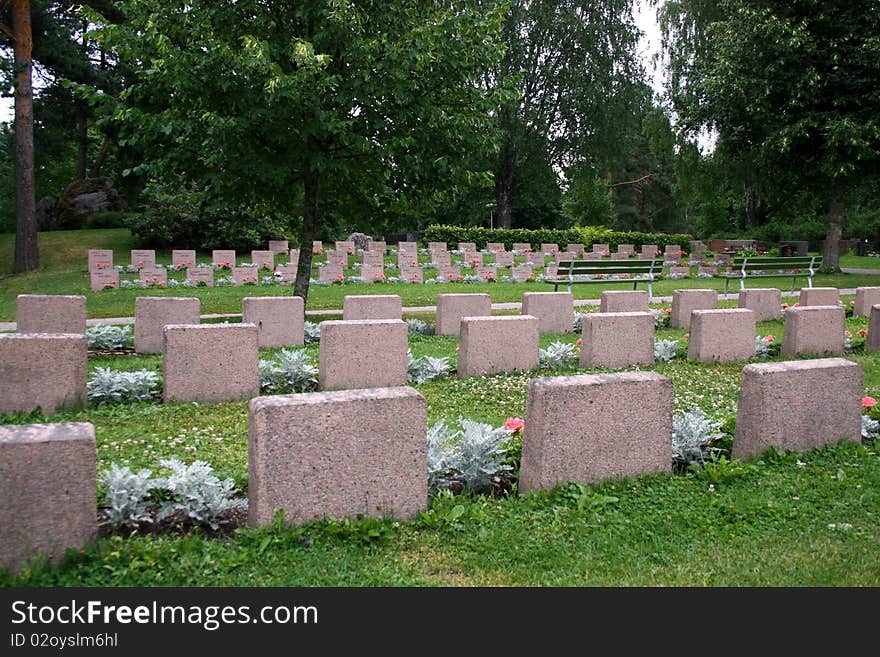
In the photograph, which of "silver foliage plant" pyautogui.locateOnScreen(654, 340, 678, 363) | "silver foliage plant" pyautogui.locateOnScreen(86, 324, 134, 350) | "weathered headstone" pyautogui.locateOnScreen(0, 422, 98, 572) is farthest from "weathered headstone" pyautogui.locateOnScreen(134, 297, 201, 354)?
"weathered headstone" pyautogui.locateOnScreen(0, 422, 98, 572)

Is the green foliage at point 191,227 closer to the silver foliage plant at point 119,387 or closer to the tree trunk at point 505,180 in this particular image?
the tree trunk at point 505,180

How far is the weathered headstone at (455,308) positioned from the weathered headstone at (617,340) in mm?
2800

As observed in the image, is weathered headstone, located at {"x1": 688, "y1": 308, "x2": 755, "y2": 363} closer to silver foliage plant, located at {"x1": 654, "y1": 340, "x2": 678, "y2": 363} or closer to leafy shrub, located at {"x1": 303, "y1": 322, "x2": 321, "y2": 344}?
silver foliage plant, located at {"x1": 654, "y1": 340, "x2": 678, "y2": 363}

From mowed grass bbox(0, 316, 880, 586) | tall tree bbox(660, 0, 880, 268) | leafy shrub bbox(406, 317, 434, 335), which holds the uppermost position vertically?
tall tree bbox(660, 0, 880, 268)

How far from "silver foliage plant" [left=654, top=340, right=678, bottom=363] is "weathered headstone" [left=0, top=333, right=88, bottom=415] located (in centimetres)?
666

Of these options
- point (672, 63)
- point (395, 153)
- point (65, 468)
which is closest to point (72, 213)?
point (395, 153)

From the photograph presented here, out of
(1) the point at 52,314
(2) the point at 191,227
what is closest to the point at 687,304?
(1) the point at 52,314

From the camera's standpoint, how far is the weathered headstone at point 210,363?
695cm

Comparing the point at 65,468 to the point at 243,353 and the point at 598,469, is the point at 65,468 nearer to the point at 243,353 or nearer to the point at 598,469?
the point at 598,469

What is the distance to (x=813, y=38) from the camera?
22969 millimetres

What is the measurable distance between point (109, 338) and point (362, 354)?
4.21m

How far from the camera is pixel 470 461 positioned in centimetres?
461

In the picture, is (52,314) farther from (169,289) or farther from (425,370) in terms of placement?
(169,289)

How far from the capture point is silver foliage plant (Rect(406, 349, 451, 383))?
8.05 m
